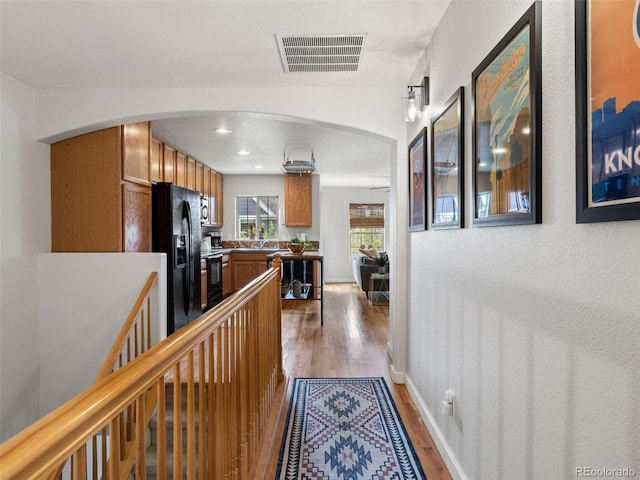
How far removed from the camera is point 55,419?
20.0 inches

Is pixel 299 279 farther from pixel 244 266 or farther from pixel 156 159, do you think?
pixel 156 159

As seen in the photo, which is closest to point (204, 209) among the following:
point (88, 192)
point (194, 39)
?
point (88, 192)

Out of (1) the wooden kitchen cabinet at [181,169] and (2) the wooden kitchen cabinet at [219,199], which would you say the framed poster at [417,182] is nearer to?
(1) the wooden kitchen cabinet at [181,169]

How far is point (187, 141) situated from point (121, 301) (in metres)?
2.37

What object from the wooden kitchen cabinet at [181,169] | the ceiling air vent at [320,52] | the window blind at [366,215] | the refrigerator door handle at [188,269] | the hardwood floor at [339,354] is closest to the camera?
the hardwood floor at [339,354]

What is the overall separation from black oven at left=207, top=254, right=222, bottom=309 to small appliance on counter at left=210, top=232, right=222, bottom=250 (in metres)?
0.90

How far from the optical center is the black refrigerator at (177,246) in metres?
3.96

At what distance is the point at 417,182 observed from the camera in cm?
256

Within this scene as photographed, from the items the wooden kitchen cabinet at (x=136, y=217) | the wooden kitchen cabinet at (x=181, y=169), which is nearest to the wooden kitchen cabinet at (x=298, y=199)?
the wooden kitchen cabinet at (x=181, y=169)

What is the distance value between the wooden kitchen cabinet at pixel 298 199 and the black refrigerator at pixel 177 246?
273 centimetres

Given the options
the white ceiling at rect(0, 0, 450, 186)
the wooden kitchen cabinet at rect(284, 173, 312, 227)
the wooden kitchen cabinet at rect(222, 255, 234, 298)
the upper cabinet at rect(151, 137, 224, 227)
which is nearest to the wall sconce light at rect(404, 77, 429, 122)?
the white ceiling at rect(0, 0, 450, 186)

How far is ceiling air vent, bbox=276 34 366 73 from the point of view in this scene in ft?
7.23

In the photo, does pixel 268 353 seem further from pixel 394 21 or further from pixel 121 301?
pixel 394 21

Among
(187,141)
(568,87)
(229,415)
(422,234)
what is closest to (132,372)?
(229,415)
